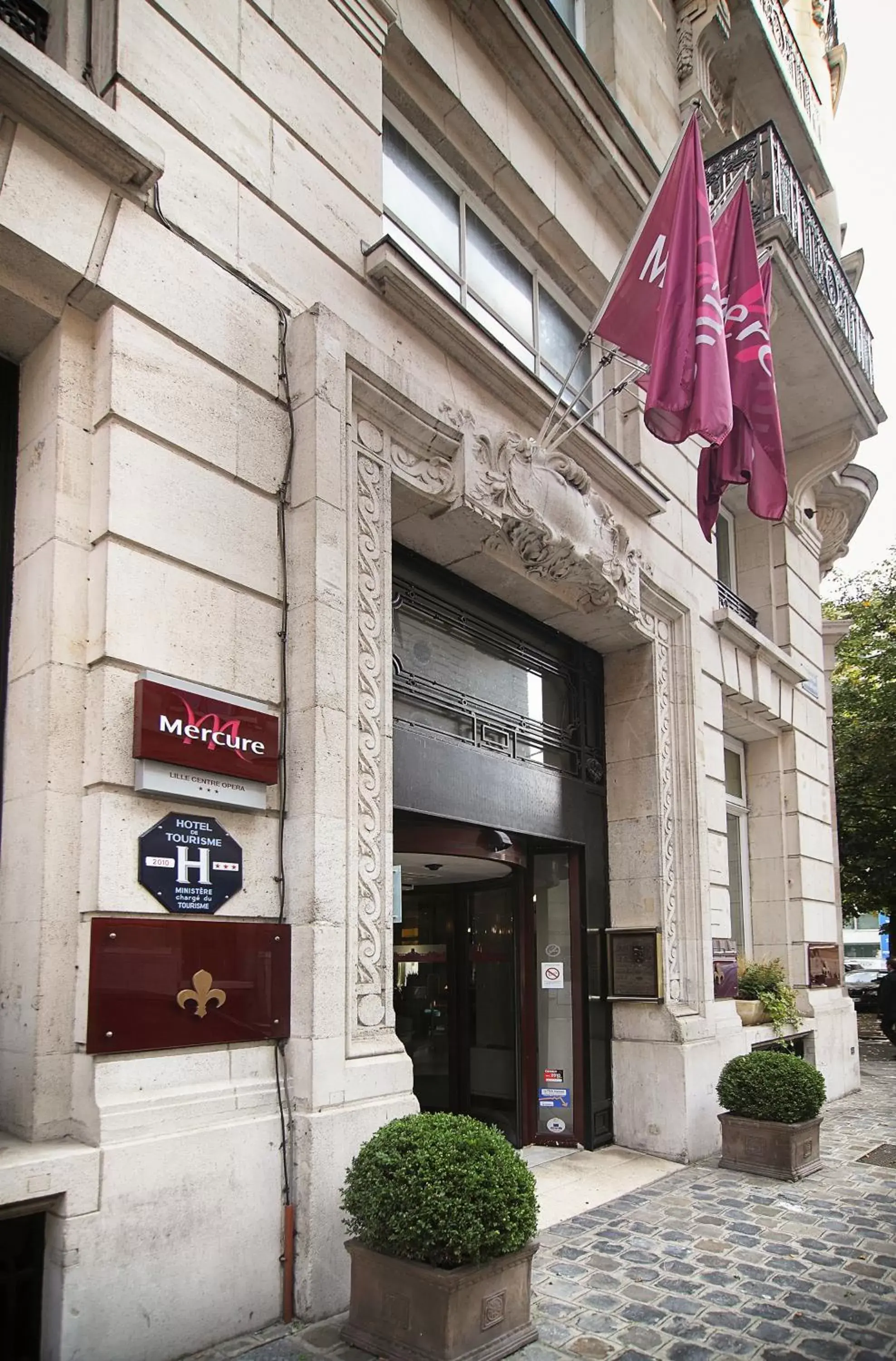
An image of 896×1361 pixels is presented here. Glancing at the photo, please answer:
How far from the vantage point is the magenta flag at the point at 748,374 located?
9055 mm

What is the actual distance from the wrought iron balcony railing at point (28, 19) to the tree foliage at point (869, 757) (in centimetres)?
2055

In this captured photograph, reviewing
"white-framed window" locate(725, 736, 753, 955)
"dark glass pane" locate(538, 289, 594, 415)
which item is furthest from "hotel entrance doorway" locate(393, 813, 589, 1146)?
"white-framed window" locate(725, 736, 753, 955)

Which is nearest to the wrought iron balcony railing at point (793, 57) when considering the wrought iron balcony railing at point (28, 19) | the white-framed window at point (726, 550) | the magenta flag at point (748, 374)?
the white-framed window at point (726, 550)

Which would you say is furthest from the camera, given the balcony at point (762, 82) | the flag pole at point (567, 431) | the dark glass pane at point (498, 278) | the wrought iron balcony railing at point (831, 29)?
the wrought iron balcony railing at point (831, 29)

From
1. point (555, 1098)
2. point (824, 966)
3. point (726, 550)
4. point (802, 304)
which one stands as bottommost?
point (555, 1098)

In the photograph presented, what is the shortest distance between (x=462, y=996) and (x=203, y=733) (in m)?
5.51

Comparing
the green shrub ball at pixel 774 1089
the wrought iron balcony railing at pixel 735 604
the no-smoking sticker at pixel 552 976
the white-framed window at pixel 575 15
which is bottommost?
the green shrub ball at pixel 774 1089

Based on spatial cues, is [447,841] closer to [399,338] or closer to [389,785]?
[389,785]

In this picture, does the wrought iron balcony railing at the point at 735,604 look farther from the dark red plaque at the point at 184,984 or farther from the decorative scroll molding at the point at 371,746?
the dark red plaque at the point at 184,984

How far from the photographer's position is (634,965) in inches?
387

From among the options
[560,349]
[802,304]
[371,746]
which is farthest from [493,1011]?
[802,304]

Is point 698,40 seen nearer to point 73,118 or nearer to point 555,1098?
point 73,118

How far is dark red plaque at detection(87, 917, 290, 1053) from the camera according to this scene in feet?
15.5

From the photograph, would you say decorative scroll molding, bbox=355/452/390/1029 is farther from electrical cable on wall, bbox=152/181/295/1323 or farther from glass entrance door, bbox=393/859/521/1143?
glass entrance door, bbox=393/859/521/1143
